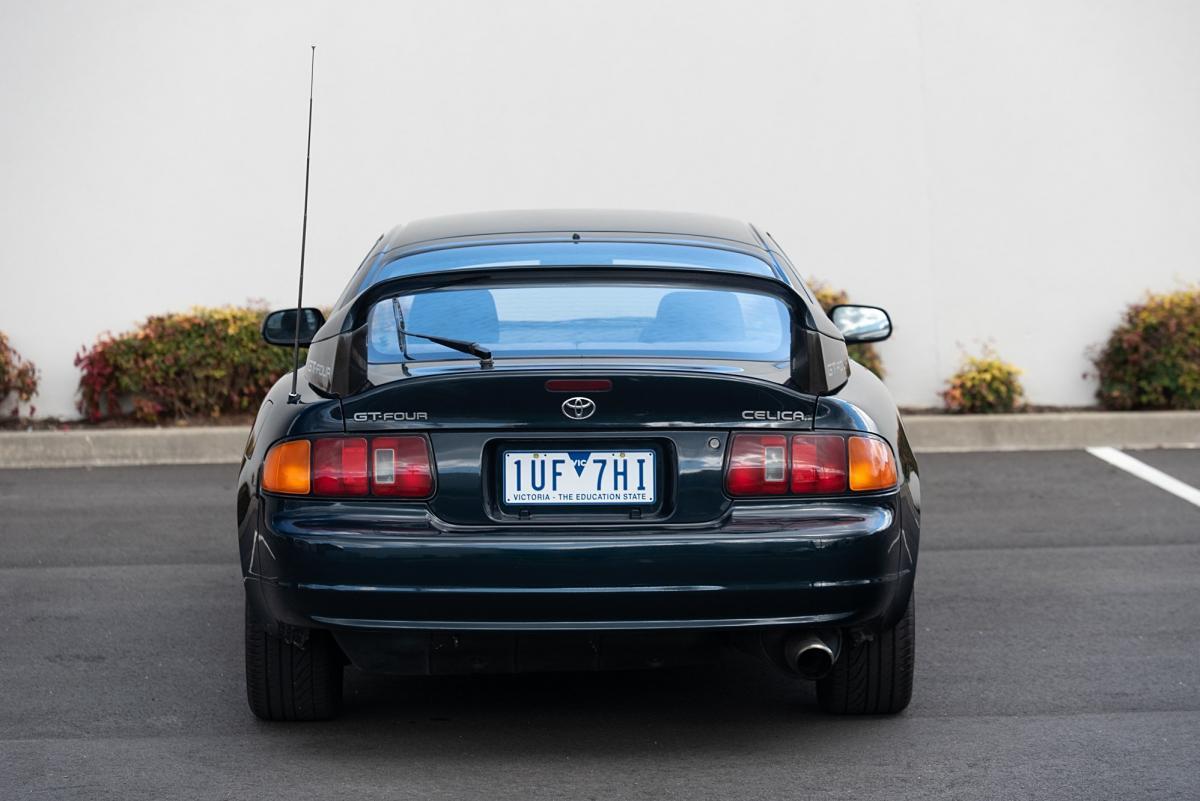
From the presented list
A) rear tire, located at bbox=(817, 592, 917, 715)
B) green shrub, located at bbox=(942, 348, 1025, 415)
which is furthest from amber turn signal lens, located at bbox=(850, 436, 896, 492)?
green shrub, located at bbox=(942, 348, 1025, 415)

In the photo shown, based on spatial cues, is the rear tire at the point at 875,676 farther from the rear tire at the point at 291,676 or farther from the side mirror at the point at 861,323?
the rear tire at the point at 291,676

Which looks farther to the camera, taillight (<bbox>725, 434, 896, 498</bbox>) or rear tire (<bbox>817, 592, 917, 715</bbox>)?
rear tire (<bbox>817, 592, 917, 715</bbox>)

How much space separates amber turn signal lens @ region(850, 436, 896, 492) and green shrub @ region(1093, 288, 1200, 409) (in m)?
6.71

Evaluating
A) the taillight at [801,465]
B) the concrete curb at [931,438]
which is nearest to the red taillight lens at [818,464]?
the taillight at [801,465]

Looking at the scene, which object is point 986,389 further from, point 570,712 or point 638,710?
point 570,712

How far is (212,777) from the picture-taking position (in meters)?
4.46

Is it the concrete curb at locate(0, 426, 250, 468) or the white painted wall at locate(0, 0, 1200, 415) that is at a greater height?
the white painted wall at locate(0, 0, 1200, 415)

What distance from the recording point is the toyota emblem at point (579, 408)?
168 inches

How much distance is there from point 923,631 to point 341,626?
2494mm

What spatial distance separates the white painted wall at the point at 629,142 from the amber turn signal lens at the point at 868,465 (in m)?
6.77

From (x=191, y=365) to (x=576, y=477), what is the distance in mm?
6635

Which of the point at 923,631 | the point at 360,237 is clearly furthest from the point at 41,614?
the point at 360,237

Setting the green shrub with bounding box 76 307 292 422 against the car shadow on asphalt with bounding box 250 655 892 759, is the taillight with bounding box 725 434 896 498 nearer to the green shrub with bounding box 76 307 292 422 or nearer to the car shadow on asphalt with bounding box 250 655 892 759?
the car shadow on asphalt with bounding box 250 655 892 759

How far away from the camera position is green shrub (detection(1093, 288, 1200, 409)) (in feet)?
34.6
